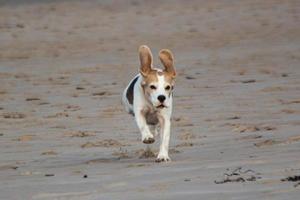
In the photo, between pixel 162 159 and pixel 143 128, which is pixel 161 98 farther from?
pixel 162 159

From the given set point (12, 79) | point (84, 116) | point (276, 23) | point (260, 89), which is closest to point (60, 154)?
point (84, 116)

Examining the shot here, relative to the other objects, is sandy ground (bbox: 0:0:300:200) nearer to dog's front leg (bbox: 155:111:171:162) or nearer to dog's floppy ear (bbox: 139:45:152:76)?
dog's front leg (bbox: 155:111:171:162)

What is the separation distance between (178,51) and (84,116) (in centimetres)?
812

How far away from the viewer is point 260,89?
14766 millimetres

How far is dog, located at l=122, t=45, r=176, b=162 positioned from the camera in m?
9.28

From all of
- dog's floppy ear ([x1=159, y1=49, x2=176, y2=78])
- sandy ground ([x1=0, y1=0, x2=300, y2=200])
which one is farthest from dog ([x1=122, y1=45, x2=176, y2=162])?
sandy ground ([x1=0, y1=0, x2=300, y2=200])

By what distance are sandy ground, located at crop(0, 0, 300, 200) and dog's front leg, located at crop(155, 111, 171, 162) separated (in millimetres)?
166

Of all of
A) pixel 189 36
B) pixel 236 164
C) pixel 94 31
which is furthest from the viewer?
pixel 94 31

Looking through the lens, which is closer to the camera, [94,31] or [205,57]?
[205,57]

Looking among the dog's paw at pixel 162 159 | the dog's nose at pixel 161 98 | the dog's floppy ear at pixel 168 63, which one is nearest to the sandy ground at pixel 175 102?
the dog's paw at pixel 162 159

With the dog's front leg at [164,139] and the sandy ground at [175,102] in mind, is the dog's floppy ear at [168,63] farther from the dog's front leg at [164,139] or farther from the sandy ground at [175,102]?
the sandy ground at [175,102]

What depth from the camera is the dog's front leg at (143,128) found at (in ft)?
30.5

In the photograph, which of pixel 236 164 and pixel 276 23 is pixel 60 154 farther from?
pixel 276 23

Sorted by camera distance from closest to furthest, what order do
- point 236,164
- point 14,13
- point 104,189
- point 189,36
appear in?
point 104,189, point 236,164, point 189,36, point 14,13
